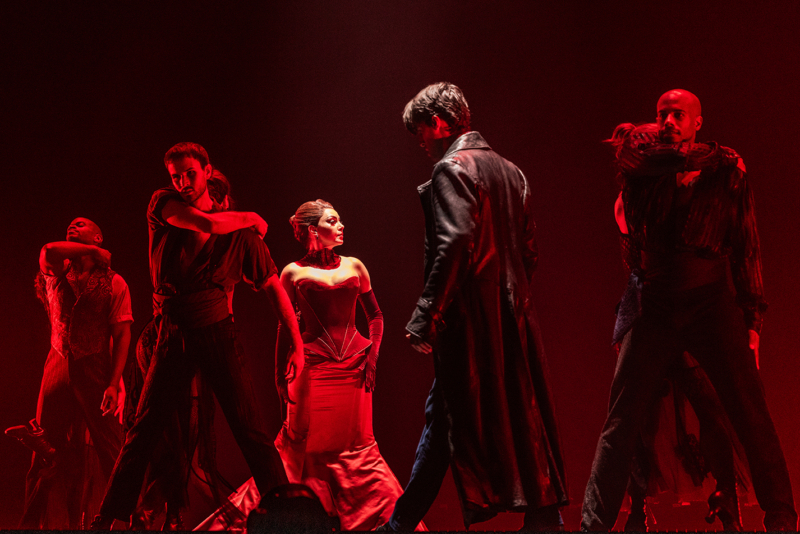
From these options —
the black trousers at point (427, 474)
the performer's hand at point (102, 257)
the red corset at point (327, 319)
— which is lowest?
the black trousers at point (427, 474)

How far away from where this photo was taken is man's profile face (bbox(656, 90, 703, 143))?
12.3 feet

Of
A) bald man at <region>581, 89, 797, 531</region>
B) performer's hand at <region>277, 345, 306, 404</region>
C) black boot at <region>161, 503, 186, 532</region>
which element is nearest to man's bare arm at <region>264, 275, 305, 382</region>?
performer's hand at <region>277, 345, 306, 404</region>

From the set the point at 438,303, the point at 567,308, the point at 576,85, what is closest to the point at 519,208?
Result: the point at 438,303

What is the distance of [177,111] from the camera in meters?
4.64

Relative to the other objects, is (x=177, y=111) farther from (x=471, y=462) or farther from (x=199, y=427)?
(x=471, y=462)

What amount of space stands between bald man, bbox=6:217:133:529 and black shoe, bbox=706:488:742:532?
3.43 meters

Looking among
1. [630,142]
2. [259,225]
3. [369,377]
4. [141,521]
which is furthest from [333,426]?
[630,142]

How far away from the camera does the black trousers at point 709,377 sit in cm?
337

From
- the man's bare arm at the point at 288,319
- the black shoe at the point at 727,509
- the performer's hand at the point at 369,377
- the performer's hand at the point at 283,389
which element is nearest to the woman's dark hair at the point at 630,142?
the black shoe at the point at 727,509

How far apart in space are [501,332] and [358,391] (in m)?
1.52

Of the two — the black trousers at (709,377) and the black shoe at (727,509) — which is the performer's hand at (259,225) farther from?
the black shoe at (727,509)

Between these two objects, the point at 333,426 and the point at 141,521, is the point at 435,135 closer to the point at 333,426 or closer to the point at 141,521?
the point at 333,426

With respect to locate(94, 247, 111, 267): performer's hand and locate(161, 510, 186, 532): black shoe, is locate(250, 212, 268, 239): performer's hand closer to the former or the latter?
locate(94, 247, 111, 267): performer's hand

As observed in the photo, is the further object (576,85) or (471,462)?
(576,85)
